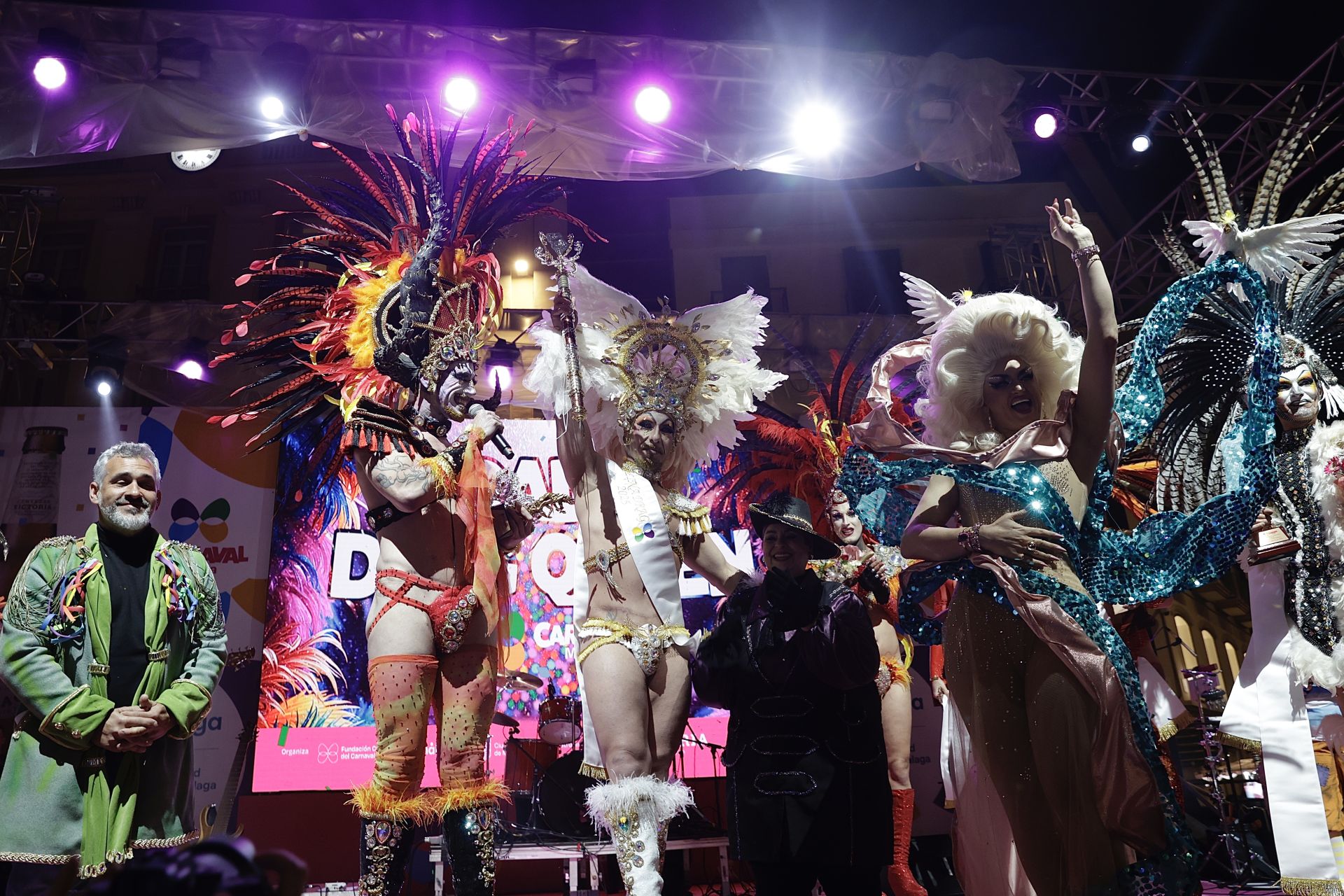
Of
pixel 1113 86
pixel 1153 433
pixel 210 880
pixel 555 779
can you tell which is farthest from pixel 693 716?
pixel 210 880

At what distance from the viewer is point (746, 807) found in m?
3.12

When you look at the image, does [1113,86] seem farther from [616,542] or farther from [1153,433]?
[616,542]

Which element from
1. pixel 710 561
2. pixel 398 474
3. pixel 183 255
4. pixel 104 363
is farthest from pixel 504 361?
pixel 710 561

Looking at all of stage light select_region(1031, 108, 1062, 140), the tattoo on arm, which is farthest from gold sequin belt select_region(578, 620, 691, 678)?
stage light select_region(1031, 108, 1062, 140)

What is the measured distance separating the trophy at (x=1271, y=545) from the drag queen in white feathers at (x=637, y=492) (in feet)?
7.82

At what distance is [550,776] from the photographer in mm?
6270

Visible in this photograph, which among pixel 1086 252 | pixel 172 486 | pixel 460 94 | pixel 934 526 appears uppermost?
pixel 460 94

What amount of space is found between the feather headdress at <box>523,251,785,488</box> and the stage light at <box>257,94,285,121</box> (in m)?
3.86

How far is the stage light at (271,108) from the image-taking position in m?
6.76

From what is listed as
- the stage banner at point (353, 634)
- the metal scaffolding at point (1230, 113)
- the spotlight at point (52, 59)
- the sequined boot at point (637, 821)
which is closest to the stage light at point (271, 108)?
the spotlight at point (52, 59)

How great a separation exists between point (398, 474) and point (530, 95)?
4.41 meters

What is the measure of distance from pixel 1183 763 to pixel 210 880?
896cm

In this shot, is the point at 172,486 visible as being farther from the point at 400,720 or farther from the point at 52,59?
the point at 400,720

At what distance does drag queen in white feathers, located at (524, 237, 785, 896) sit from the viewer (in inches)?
132
